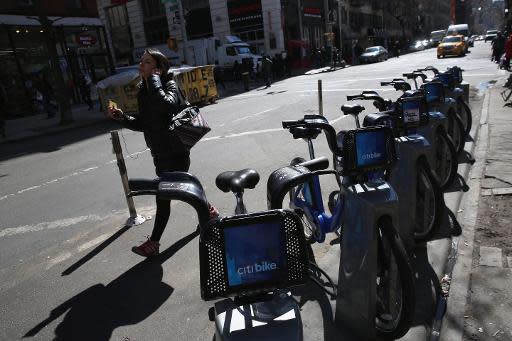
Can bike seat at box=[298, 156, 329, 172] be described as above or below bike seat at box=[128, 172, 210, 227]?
below

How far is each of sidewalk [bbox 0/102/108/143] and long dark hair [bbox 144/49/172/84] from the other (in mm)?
12707

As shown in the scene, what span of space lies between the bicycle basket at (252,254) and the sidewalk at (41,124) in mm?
15214

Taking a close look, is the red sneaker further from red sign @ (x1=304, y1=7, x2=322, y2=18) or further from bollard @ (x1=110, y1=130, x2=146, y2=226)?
red sign @ (x1=304, y1=7, x2=322, y2=18)

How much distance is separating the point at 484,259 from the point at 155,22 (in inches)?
1787

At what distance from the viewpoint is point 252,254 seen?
1.87m

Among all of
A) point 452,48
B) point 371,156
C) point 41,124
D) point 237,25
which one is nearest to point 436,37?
point 452,48

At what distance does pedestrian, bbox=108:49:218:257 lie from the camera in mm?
4078

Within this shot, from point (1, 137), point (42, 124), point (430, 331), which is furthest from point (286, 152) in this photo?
point (42, 124)

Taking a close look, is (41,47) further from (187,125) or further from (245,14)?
(187,125)

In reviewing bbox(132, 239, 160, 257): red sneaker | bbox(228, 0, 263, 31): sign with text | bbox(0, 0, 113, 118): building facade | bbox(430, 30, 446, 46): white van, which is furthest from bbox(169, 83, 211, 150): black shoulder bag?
bbox(430, 30, 446, 46): white van

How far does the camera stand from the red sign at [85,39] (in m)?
24.8

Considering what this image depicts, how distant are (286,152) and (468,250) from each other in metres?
4.76

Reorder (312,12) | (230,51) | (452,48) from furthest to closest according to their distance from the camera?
(312,12) → (230,51) → (452,48)

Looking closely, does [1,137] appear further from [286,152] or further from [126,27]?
[126,27]
